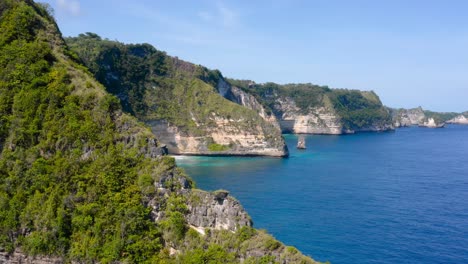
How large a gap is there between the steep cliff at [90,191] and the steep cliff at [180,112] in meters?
74.7

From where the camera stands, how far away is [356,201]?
7181cm

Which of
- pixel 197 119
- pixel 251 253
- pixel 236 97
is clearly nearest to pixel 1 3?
pixel 251 253

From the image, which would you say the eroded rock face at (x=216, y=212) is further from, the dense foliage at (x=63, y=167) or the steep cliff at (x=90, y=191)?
the dense foliage at (x=63, y=167)

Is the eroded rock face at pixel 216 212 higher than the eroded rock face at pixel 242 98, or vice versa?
the eroded rock face at pixel 242 98

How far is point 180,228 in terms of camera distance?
36.2 meters

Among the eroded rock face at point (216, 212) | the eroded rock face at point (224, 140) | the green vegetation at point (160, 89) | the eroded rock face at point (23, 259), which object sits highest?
the green vegetation at point (160, 89)

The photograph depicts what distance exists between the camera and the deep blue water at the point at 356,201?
168 feet

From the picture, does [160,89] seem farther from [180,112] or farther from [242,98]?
[242,98]

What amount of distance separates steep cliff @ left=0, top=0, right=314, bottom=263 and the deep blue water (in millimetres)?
17025

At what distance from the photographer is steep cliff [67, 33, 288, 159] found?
412 ft

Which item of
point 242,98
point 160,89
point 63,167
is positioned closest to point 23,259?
point 63,167

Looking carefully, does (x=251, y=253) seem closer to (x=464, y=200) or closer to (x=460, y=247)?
(x=460, y=247)

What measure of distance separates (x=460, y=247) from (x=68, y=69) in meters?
49.5

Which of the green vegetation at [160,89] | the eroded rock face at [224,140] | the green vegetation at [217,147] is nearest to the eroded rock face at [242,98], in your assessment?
the green vegetation at [160,89]
